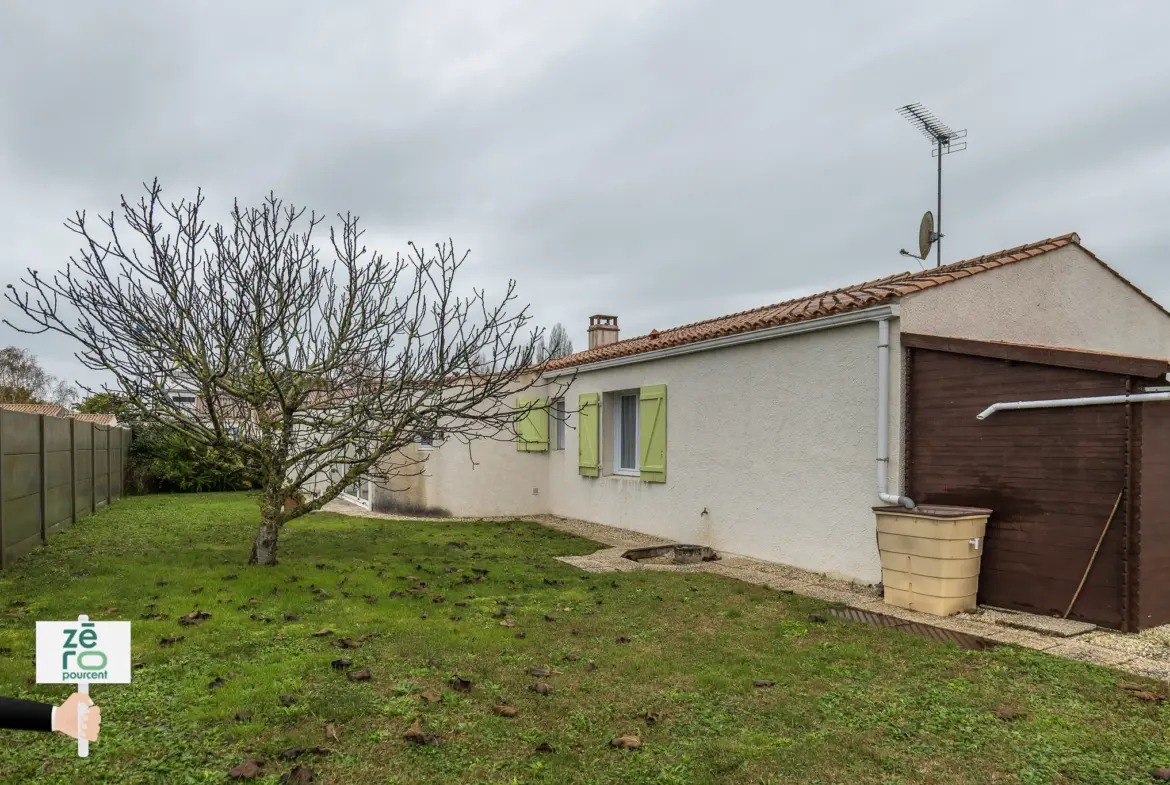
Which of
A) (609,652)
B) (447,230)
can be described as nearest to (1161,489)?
(609,652)

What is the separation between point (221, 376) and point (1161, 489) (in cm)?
805

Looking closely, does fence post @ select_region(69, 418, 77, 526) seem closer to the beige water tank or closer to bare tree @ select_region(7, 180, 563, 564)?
bare tree @ select_region(7, 180, 563, 564)

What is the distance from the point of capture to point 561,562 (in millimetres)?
8734

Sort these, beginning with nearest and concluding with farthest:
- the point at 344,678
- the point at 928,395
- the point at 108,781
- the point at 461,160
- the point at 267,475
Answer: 1. the point at 108,781
2. the point at 344,678
3. the point at 928,395
4. the point at 267,475
5. the point at 461,160

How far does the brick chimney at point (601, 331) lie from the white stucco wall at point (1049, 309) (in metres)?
8.95

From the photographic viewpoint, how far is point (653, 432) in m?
10.9

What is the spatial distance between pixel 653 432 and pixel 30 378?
42218 mm

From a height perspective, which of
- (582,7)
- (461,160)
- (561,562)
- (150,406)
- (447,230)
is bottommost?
(561,562)

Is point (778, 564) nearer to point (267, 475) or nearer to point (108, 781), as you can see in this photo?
point (267, 475)

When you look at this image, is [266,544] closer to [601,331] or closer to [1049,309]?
[1049,309]

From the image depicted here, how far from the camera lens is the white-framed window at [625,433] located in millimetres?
12055

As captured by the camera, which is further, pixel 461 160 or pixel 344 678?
pixel 461 160

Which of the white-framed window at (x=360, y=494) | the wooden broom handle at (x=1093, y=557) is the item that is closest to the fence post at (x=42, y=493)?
the white-framed window at (x=360, y=494)

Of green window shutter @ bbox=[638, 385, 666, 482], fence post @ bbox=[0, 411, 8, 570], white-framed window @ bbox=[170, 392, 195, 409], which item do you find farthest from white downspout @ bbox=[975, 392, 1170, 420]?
fence post @ bbox=[0, 411, 8, 570]
